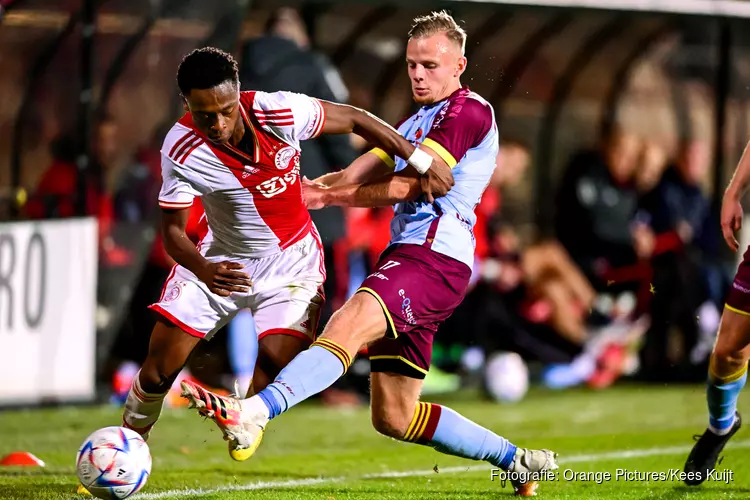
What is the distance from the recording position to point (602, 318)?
1292 cm

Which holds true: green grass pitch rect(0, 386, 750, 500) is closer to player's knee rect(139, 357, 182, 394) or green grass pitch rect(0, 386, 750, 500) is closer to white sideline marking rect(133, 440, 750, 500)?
white sideline marking rect(133, 440, 750, 500)

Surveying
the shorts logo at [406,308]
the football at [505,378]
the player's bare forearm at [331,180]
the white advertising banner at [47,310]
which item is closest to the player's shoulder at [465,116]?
the player's bare forearm at [331,180]

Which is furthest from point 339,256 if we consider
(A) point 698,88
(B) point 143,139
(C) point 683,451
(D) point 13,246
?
(A) point 698,88

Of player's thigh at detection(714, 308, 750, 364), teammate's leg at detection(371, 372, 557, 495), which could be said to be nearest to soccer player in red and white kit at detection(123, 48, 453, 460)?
teammate's leg at detection(371, 372, 557, 495)

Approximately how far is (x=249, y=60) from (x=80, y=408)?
2933 millimetres

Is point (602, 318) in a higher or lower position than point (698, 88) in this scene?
lower

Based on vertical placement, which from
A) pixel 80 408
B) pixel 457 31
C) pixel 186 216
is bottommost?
pixel 80 408

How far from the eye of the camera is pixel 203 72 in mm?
5812

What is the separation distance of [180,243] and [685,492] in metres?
2.82

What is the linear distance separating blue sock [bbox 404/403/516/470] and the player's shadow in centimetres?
85

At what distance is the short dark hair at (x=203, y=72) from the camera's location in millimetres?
5812

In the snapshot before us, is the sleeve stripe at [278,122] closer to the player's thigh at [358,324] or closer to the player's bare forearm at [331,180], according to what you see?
the player's bare forearm at [331,180]

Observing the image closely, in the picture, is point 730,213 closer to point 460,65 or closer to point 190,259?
point 460,65

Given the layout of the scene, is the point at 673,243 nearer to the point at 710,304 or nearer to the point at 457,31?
the point at 710,304
